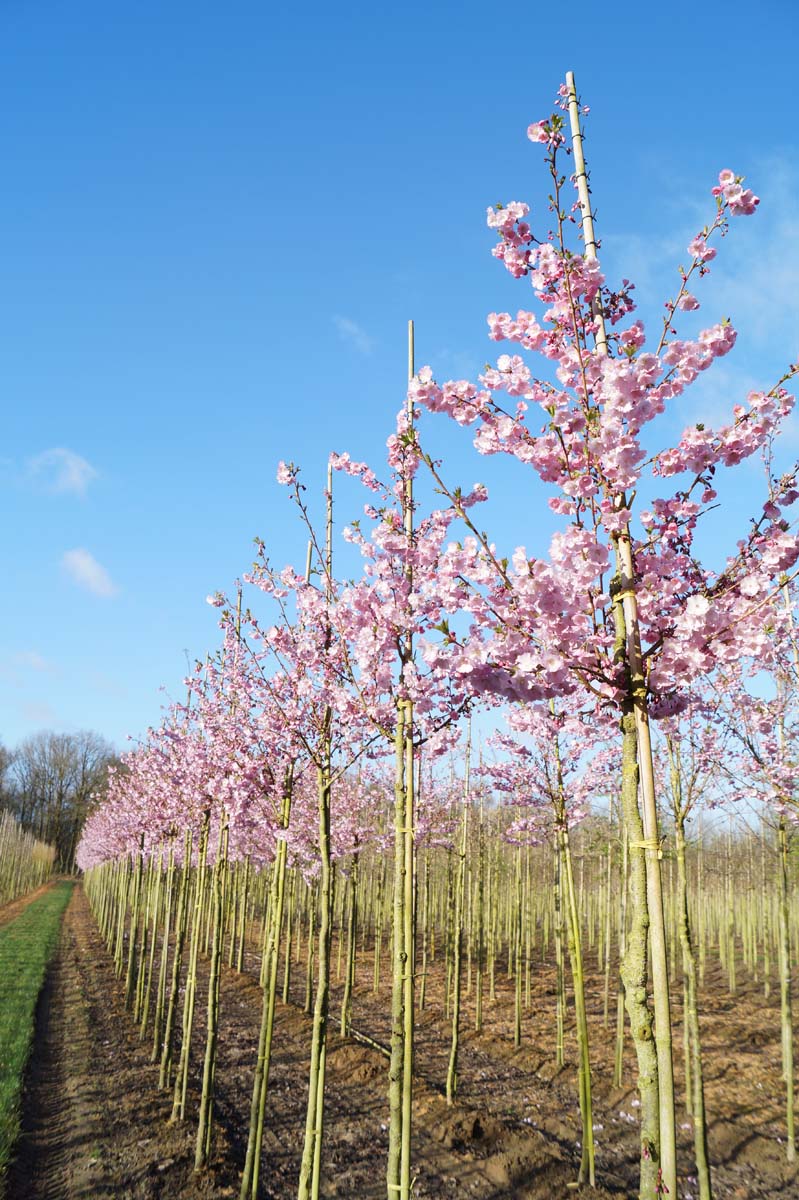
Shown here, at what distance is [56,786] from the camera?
259ft

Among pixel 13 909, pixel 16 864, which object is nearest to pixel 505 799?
pixel 13 909

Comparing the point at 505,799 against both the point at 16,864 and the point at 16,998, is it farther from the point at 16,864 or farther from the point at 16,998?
the point at 16,864

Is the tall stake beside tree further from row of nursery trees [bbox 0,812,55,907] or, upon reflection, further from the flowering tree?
row of nursery trees [bbox 0,812,55,907]

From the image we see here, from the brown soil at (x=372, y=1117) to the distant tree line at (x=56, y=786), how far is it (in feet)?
218

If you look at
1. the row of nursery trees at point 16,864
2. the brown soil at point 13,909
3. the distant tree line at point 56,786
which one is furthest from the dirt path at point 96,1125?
the distant tree line at point 56,786

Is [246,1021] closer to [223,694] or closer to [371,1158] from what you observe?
[371,1158]

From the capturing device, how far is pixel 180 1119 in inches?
285

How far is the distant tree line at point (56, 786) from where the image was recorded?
7462 cm

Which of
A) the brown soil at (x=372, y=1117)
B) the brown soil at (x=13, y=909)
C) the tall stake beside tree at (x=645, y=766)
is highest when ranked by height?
the tall stake beside tree at (x=645, y=766)

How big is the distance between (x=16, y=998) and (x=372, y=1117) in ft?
24.9

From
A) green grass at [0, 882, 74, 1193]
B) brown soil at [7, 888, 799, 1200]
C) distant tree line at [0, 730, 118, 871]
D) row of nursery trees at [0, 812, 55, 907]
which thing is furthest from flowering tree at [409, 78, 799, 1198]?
distant tree line at [0, 730, 118, 871]

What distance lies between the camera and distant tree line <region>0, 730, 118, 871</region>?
245 ft

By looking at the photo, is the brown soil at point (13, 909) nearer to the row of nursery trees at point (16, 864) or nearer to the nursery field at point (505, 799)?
the row of nursery trees at point (16, 864)

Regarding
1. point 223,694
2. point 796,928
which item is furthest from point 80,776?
point 223,694
